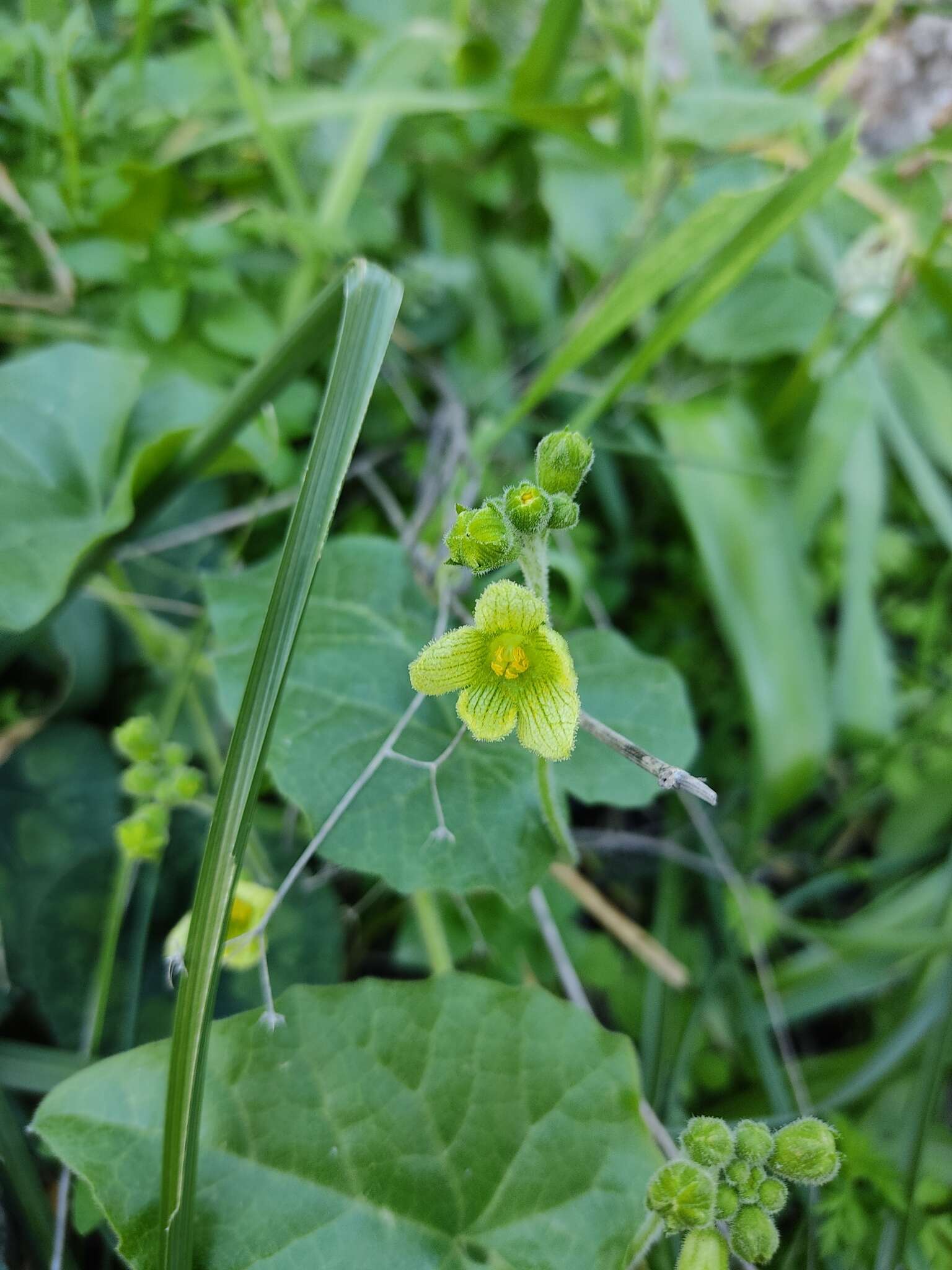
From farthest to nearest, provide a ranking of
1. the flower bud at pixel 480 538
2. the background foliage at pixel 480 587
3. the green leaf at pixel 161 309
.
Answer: the green leaf at pixel 161 309
the background foliage at pixel 480 587
the flower bud at pixel 480 538

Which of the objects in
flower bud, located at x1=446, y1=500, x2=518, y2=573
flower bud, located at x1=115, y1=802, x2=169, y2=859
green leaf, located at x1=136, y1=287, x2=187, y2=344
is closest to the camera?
flower bud, located at x1=446, y1=500, x2=518, y2=573

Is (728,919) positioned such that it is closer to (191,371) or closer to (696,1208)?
(696,1208)

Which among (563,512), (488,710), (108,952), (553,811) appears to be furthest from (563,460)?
(108,952)

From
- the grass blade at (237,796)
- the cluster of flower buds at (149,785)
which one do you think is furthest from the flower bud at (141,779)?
the grass blade at (237,796)

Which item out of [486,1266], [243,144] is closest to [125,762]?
[486,1266]

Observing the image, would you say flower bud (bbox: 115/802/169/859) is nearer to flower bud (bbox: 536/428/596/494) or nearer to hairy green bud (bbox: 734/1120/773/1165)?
flower bud (bbox: 536/428/596/494)

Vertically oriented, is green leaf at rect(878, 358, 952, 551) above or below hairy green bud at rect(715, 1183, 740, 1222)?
above

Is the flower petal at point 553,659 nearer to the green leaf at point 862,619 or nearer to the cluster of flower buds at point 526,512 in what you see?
the cluster of flower buds at point 526,512

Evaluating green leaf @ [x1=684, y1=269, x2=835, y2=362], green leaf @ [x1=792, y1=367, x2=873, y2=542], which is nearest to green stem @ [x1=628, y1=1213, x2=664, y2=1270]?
green leaf @ [x1=792, y1=367, x2=873, y2=542]
